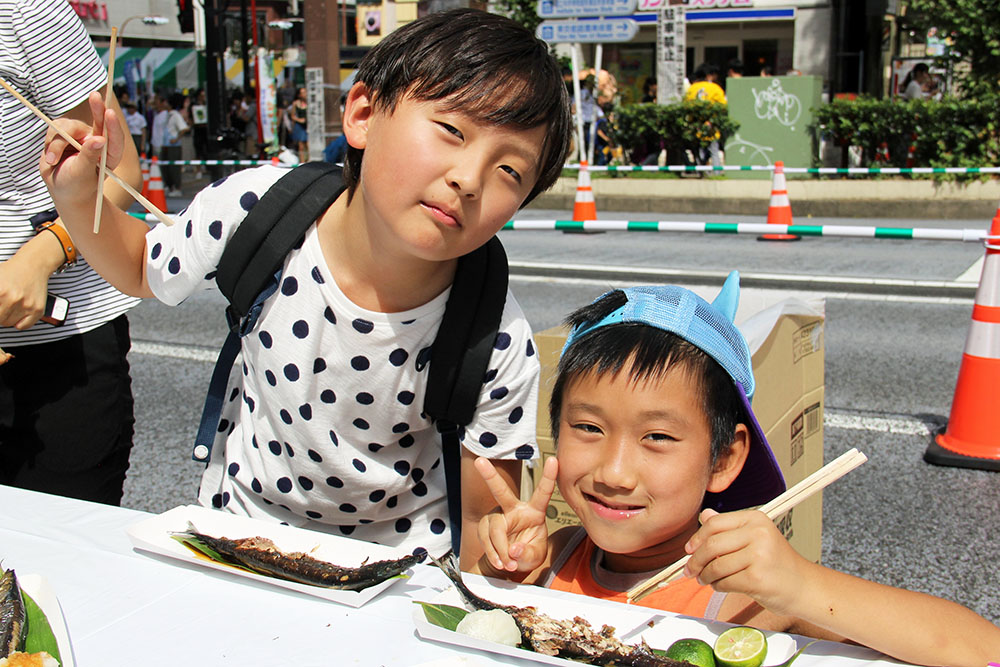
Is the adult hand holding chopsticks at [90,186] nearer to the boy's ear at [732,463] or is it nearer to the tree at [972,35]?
the boy's ear at [732,463]

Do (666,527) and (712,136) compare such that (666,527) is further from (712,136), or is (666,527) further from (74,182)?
(712,136)

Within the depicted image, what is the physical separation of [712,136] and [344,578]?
46.6 feet

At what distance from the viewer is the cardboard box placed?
7.95 feet

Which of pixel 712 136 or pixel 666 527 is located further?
pixel 712 136

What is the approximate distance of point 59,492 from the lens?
2328 millimetres

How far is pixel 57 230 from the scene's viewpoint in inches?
85.9

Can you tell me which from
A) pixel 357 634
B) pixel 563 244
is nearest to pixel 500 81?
pixel 357 634

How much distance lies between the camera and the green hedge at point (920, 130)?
42.0ft

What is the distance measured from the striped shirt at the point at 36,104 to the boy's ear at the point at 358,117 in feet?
2.86

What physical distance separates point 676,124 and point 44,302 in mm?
13675

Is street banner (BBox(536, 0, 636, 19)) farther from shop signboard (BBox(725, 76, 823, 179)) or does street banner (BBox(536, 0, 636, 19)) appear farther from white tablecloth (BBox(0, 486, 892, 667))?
white tablecloth (BBox(0, 486, 892, 667))

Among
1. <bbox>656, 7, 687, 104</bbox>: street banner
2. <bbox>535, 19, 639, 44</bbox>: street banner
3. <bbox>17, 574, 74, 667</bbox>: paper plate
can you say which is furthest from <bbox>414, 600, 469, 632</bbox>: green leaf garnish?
<bbox>656, 7, 687, 104</bbox>: street banner

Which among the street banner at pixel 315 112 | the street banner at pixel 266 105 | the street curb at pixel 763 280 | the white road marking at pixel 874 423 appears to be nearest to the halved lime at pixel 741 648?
the white road marking at pixel 874 423

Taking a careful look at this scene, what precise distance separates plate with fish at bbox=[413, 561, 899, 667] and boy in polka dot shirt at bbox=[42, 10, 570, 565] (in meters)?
0.45
